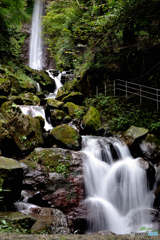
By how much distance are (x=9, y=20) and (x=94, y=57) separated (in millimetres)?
8800

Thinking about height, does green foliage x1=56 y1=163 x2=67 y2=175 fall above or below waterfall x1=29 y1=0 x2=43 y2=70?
below

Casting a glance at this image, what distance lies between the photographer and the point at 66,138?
7.19 metres

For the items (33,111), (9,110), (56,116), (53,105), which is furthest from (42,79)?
(9,110)

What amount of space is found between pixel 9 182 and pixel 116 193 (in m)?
3.41

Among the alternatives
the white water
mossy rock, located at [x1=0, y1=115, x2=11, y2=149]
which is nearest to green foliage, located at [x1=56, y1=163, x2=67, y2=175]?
the white water

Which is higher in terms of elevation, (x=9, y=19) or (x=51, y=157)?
(x=9, y=19)

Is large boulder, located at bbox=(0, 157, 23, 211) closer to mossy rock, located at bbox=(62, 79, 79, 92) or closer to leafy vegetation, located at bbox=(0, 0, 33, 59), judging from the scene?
mossy rock, located at bbox=(62, 79, 79, 92)

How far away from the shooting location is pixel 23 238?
119cm

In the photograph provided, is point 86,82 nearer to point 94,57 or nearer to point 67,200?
point 94,57

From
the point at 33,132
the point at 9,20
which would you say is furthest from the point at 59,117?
the point at 9,20

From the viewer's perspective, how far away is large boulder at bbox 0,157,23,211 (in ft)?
11.4

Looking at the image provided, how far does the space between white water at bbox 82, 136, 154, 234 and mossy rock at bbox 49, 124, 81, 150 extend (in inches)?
34.1

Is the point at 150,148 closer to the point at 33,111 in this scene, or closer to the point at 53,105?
the point at 53,105

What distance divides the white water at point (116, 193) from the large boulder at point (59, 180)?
0.28m
